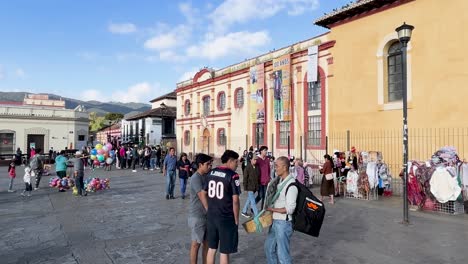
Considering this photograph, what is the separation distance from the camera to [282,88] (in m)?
24.7

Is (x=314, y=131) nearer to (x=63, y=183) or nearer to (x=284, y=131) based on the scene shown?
(x=284, y=131)

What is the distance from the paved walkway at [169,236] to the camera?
5898 millimetres

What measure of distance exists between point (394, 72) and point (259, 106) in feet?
36.2

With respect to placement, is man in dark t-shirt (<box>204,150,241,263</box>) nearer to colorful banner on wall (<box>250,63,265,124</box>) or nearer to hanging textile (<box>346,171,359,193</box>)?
hanging textile (<box>346,171,359,193</box>)

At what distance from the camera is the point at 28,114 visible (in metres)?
44.9

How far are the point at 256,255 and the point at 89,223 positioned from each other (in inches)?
179

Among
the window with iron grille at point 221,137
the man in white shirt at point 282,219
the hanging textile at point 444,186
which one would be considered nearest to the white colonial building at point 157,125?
the window with iron grille at point 221,137

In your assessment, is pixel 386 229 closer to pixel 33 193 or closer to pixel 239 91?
pixel 33 193

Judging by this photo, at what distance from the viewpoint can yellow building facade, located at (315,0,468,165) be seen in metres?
15.3

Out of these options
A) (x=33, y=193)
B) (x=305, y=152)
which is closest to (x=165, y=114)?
(x=305, y=152)

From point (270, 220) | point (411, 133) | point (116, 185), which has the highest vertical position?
point (411, 133)

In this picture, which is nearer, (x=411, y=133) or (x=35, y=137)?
(x=411, y=133)

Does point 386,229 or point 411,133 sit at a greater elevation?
point 411,133

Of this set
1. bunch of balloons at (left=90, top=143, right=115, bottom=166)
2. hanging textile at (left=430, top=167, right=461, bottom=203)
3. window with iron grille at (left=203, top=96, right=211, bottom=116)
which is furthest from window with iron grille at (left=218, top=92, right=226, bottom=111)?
hanging textile at (left=430, top=167, right=461, bottom=203)
